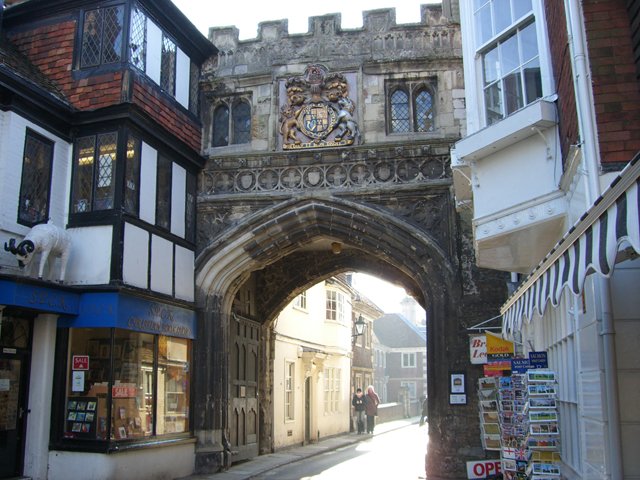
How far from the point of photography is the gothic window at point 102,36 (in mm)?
11674

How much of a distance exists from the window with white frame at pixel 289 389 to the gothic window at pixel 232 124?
7223mm

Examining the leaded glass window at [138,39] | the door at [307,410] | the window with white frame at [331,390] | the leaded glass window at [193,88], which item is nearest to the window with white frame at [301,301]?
the door at [307,410]

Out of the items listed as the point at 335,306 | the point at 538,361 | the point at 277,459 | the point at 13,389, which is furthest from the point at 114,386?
the point at 335,306

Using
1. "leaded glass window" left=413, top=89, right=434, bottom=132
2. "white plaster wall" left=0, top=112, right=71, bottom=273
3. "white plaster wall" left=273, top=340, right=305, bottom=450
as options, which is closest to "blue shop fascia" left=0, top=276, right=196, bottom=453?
"white plaster wall" left=0, top=112, right=71, bottom=273

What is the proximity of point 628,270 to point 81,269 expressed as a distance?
8.21 metres

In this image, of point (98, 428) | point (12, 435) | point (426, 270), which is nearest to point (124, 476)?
point (98, 428)

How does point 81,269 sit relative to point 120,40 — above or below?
below

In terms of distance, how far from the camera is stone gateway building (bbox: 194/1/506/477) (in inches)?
499

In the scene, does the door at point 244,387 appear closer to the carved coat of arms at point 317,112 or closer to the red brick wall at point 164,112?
the red brick wall at point 164,112

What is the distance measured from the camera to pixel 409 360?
5716cm

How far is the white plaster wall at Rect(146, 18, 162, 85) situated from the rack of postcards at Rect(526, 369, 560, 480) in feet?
28.6

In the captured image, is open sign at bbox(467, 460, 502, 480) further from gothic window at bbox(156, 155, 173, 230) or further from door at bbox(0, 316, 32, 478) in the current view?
gothic window at bbox(156, 155, 173, 230)

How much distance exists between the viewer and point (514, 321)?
667 centimetres

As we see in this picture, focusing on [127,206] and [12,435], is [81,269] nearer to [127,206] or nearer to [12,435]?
[127,206]
